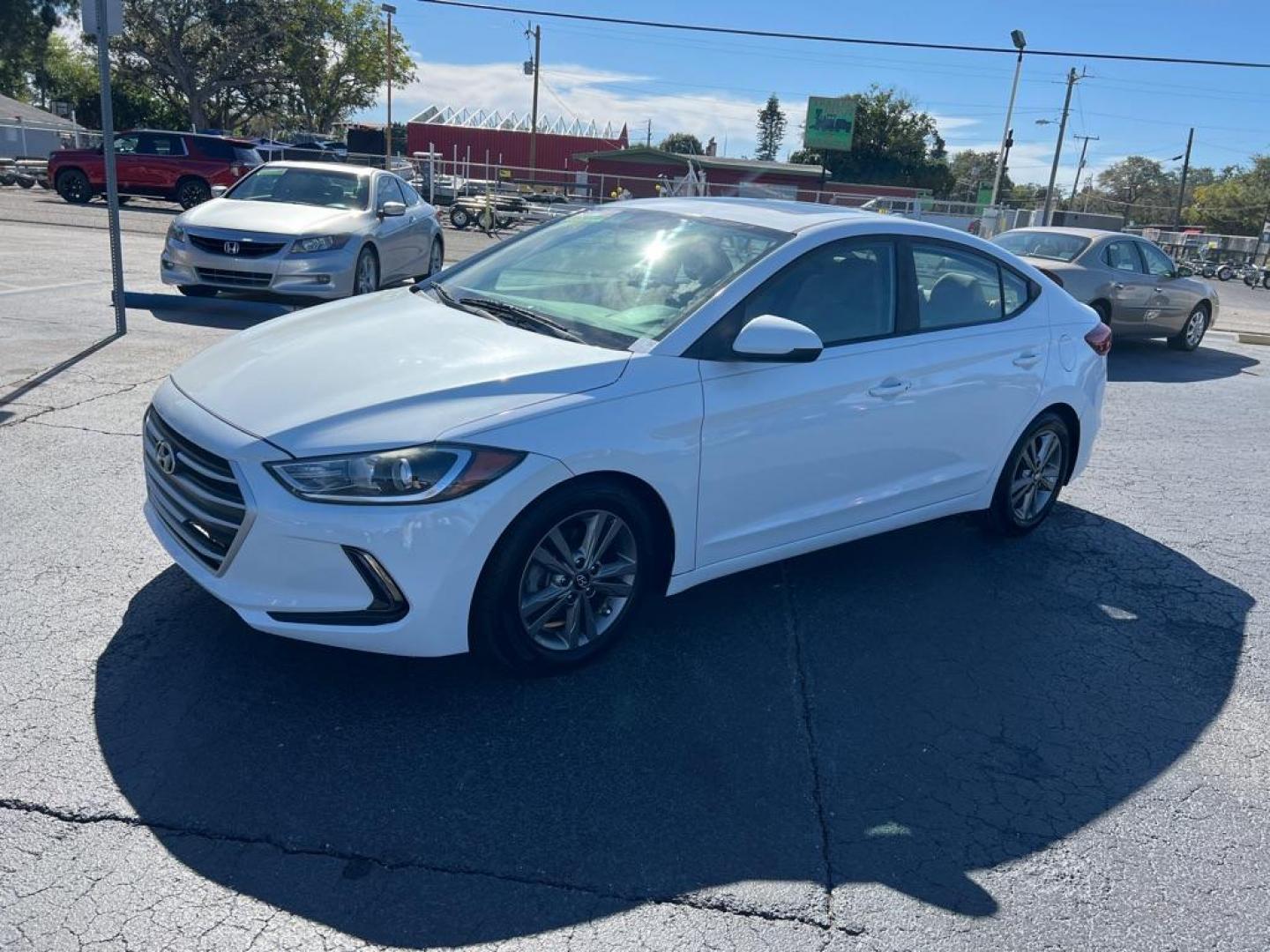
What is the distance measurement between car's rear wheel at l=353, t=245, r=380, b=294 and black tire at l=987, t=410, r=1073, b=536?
7190 millimetres

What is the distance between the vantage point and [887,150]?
8162cm

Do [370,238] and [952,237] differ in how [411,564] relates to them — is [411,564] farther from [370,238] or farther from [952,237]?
[370,238]

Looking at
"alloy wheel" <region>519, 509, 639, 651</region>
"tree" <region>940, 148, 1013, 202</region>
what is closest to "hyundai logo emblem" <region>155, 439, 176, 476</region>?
"alloy wheel" <region>519, 509, 639, 651</region>

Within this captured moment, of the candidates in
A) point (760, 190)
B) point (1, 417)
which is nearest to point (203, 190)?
point (760, 190)

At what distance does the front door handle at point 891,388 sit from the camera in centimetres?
449

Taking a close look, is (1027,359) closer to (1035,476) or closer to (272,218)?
(1035,476)

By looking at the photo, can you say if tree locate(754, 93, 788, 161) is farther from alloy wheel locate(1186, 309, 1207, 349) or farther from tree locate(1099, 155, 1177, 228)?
alloy wheel locate(1186, 309, 1207, 349)

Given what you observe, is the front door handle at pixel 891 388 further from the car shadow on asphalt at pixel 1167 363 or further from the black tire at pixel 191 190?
the black tire at pixel 191 190

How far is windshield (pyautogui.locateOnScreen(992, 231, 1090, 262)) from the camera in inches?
500

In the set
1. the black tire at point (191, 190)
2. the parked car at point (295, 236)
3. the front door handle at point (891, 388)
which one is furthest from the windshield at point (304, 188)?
the black tire at point (191, 190)

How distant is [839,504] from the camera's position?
4.51m

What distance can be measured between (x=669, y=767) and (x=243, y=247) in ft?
27.3

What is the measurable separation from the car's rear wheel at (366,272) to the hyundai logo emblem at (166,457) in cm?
708

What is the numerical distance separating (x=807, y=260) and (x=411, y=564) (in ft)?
7.11
